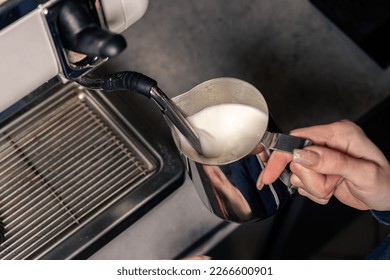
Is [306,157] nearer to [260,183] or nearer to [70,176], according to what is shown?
[260,183]

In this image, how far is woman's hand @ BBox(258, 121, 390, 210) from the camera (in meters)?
0.69

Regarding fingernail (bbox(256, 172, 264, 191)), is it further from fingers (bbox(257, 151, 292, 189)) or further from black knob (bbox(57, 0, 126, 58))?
black knob (bbox(57, 0, 126, 58))

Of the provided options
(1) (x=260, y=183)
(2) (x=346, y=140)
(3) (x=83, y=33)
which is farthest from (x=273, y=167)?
(3) (x=83, y=33)

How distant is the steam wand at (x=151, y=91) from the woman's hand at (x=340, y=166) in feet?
0.37

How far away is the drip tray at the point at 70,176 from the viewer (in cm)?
76

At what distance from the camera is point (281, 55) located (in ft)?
3.08

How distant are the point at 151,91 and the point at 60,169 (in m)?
0.24

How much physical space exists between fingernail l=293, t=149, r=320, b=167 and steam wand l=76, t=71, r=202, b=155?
0.11 meters

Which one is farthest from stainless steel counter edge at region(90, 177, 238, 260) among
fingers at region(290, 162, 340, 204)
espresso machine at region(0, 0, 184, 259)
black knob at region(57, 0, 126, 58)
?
black knob at region(57, 0, 126, 58)

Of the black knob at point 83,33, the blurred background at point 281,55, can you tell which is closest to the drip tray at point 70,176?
the blurred background at point 281,55

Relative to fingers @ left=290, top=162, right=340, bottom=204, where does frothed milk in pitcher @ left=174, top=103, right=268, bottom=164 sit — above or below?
above

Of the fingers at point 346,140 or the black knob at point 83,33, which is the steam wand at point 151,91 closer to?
the black knob at point 83,33
